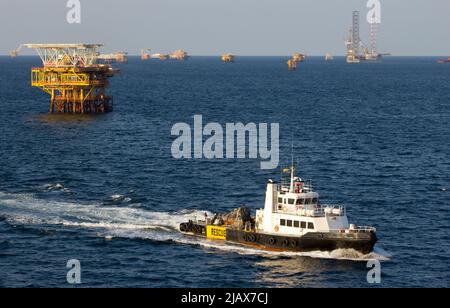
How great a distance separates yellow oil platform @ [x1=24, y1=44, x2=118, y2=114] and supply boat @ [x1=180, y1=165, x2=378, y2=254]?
100 meters

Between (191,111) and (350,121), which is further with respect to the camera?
(191,111)

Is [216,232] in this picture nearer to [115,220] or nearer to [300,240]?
[300,240]

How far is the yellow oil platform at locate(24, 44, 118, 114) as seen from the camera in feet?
565

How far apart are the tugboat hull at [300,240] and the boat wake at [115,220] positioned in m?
0.51

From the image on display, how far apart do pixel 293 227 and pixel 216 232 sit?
7.74 meters

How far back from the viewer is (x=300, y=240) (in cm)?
7319

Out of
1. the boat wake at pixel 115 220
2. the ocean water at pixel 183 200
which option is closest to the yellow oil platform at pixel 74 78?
the ocean water at pixel 183 200

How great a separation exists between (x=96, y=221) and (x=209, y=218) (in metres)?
12.1

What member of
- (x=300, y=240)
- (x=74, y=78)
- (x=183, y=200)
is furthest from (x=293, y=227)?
(x=74, y=78)

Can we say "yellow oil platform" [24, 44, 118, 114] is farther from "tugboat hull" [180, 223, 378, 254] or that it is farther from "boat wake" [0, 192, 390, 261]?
"tugboat hull" [180, 223, 378, 254]

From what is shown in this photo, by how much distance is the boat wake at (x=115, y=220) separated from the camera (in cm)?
7400

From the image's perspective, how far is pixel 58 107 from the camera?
592ft
